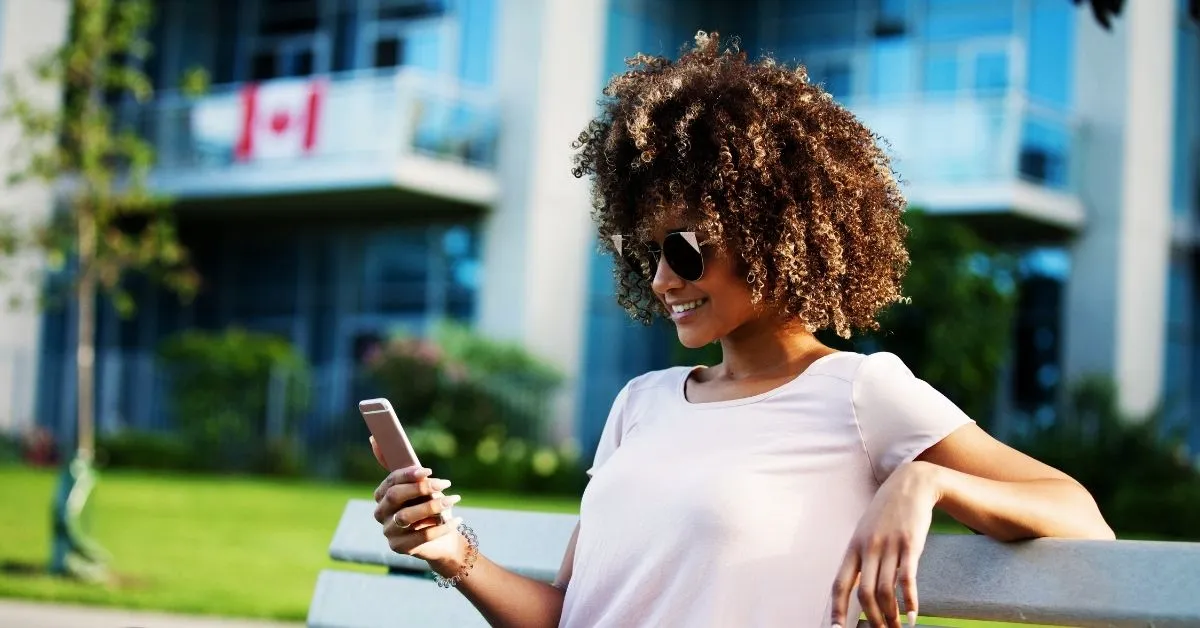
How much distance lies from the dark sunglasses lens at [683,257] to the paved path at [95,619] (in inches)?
223

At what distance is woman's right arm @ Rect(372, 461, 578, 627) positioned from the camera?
2.71 meters

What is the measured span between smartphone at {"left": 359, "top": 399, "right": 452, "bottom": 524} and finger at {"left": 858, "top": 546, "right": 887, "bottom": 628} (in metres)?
0.73

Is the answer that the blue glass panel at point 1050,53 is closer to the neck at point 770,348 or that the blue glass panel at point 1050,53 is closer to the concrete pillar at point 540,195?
the concrete pillar at point 540,195

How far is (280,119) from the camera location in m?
22.8

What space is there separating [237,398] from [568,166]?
5.41 metres

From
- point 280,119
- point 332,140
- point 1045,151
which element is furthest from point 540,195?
point 1045,151

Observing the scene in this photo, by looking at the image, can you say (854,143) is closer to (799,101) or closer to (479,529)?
(799,101)

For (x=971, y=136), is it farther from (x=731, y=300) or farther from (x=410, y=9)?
(x=731, y=300)

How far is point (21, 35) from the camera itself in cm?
2414

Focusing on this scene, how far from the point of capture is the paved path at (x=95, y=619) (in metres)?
8.13

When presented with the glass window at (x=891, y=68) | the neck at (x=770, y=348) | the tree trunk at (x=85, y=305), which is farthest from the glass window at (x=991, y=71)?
the neck at (x=770, y=348)

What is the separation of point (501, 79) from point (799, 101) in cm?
2124

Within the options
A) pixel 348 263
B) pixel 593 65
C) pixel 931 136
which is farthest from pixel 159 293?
pixel 931 136

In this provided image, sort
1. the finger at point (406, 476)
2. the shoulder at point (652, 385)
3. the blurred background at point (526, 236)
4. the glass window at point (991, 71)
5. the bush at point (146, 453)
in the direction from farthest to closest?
the glass window at point (991, 71), the bush at point (146, 453), the blurred background at point (526, 236), the shoulder at point (652, 385), the finger at point (406, 476)
